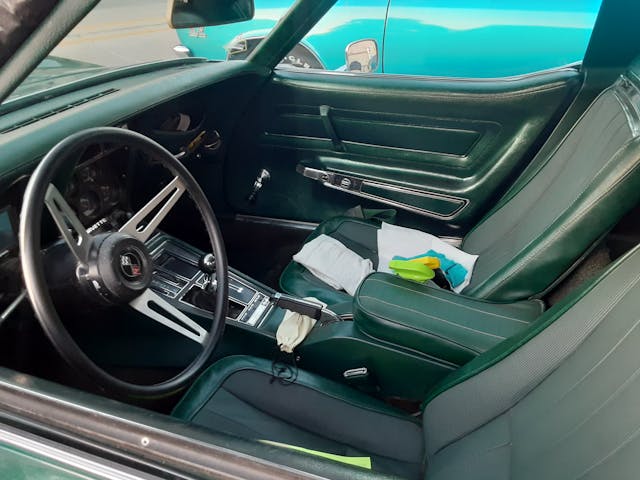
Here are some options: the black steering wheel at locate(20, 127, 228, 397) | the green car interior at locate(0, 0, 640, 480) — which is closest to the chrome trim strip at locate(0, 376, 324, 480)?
the green car interior at locate(0, 0, 640, 480)

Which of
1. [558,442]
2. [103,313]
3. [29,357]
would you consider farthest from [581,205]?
[29,357]

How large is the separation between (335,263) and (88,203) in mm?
808

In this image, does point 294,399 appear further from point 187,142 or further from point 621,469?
point 187,142

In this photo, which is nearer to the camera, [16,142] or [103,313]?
[16,142]

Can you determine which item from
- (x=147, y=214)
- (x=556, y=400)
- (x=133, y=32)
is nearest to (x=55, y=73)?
(x=147, y=214)

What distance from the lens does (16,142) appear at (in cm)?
124

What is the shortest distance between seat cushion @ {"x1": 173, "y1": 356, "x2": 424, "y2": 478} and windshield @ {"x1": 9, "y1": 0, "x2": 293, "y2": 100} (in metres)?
0.94

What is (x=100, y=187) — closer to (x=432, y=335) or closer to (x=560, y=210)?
(x=432, y=335)


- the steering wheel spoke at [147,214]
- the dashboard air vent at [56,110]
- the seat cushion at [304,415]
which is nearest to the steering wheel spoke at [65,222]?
the steering wheel spoke at [147,214]

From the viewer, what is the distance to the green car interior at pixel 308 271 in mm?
873

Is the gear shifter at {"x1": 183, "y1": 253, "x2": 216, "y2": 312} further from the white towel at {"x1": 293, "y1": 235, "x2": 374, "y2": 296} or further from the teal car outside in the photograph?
the teal car outside

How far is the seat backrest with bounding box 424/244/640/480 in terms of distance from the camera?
82cm

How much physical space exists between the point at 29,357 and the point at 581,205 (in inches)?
49.6

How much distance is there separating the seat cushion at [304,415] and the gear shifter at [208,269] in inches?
13.1
